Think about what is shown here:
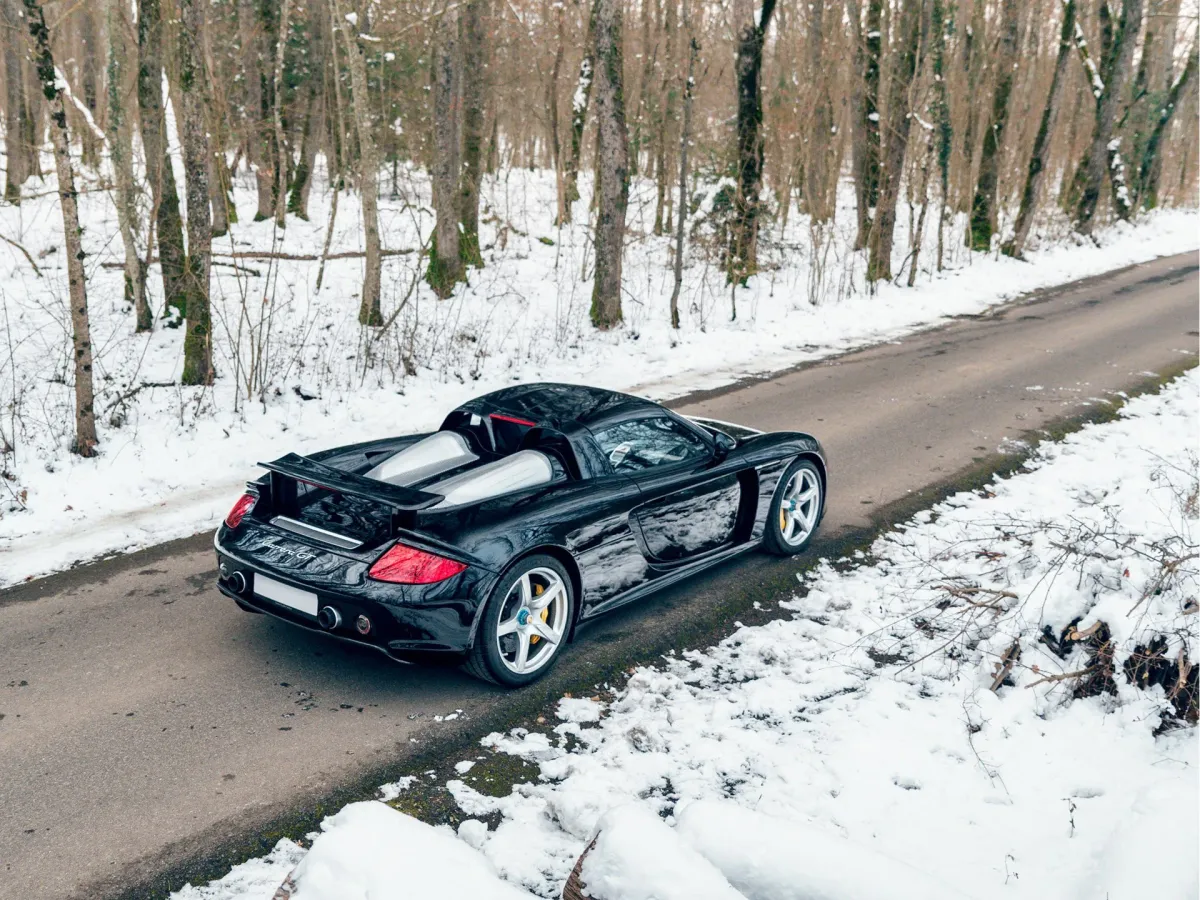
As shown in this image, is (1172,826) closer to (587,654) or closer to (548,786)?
(548,786)

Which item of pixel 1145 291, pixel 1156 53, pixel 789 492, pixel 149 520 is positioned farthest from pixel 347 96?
pixel 1156 53

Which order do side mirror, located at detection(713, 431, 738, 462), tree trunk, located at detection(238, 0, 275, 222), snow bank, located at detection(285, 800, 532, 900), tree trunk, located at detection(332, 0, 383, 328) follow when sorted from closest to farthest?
snow bank, located at detection(285, 800, 532, 900), side mirror, located at detection(713, 431, 738, 462), tree trunk, located at detection(332, 0, 383, 328), tree trunk, located at detection(238, 0, 275, 222)

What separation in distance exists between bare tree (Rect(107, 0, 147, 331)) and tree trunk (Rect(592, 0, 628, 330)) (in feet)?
20.0

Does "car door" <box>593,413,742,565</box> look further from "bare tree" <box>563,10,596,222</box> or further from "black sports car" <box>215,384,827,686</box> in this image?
"bare tree" <box>563,10,596,222</box>

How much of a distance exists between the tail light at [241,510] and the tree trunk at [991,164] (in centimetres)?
2136

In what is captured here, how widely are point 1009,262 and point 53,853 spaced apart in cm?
2278

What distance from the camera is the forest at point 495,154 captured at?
11.4 m

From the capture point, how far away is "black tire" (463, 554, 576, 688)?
15.7 feet

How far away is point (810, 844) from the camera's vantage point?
2979 mm

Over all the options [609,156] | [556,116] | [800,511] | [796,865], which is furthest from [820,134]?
[796,865]

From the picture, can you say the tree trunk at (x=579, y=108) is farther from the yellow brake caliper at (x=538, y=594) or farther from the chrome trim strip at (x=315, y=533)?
the yellow brake caliper at (x=538, y=594)

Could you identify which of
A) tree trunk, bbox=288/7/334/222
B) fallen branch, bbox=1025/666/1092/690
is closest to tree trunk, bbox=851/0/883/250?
tree trunk, bbox=288/7/334/222

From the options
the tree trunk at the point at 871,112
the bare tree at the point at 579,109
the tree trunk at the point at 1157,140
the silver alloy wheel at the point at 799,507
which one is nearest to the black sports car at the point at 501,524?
the silver alloy wheel at the point at 799,507

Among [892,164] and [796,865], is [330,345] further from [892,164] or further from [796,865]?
[892,164]
